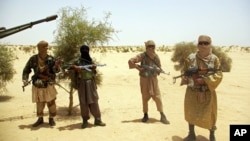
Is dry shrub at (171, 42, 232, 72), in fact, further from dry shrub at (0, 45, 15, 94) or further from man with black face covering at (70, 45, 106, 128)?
man with black face covering at (70, 45, 106, 128)

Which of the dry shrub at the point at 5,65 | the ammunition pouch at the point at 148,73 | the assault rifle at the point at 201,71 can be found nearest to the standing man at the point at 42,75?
the ammunition pouch at the point at 148,73

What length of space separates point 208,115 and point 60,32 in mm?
5580

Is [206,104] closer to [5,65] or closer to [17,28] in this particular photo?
[17,28]

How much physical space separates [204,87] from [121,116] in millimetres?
3674

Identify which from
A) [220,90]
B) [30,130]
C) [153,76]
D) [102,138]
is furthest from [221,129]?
[220,90]

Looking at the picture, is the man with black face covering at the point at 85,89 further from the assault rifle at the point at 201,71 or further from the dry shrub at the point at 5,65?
the dry shrub at the point at 5,65

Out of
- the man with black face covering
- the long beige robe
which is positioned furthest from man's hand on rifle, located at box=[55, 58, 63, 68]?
the long beige robe

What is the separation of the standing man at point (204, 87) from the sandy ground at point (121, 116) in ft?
2.57

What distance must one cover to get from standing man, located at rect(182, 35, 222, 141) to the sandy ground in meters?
0.78

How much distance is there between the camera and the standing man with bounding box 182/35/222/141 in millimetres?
6770

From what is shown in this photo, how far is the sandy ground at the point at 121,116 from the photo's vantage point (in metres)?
7.60

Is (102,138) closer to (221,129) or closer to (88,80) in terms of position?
(88,80)

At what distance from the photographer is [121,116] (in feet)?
32.1

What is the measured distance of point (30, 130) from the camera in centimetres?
802
